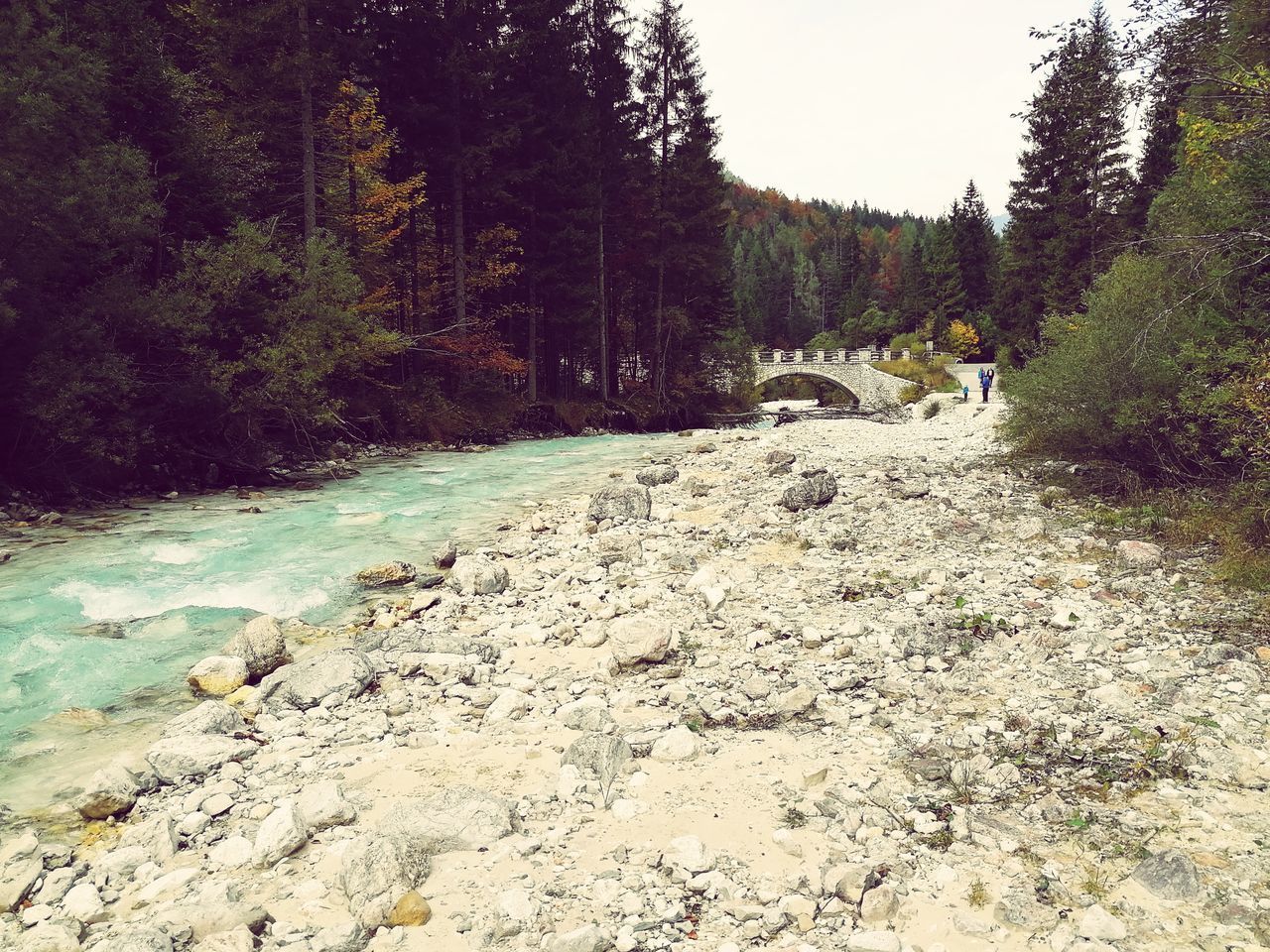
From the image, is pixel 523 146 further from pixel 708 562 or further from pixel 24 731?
pixel 24 731

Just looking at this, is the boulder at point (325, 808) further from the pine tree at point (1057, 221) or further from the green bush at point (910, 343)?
the green bush at point (910, 343)

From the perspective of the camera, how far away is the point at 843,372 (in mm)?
55625

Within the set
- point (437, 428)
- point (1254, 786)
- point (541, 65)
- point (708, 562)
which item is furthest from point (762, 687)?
point (541, 65)

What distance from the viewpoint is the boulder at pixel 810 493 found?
11.3 meters

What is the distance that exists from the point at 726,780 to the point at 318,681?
3.75 m

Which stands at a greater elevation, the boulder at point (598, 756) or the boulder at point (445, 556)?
the boulder at point (445, 556)

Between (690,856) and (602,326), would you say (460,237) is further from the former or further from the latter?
(690,856)

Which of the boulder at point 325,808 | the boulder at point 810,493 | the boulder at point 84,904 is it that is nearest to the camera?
the boulder at point 84,904

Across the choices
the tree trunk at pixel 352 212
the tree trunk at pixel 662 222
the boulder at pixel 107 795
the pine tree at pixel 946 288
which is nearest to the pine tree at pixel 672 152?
the tree trunk at pixel 662 222

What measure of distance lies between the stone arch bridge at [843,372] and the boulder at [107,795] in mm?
49492

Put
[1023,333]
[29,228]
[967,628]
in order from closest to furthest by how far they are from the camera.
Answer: [967,628] → [29,228] → [1023,333]

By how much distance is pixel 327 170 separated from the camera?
21.2 m

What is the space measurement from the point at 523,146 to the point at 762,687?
28.1 m

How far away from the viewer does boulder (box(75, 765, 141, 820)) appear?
453cm
